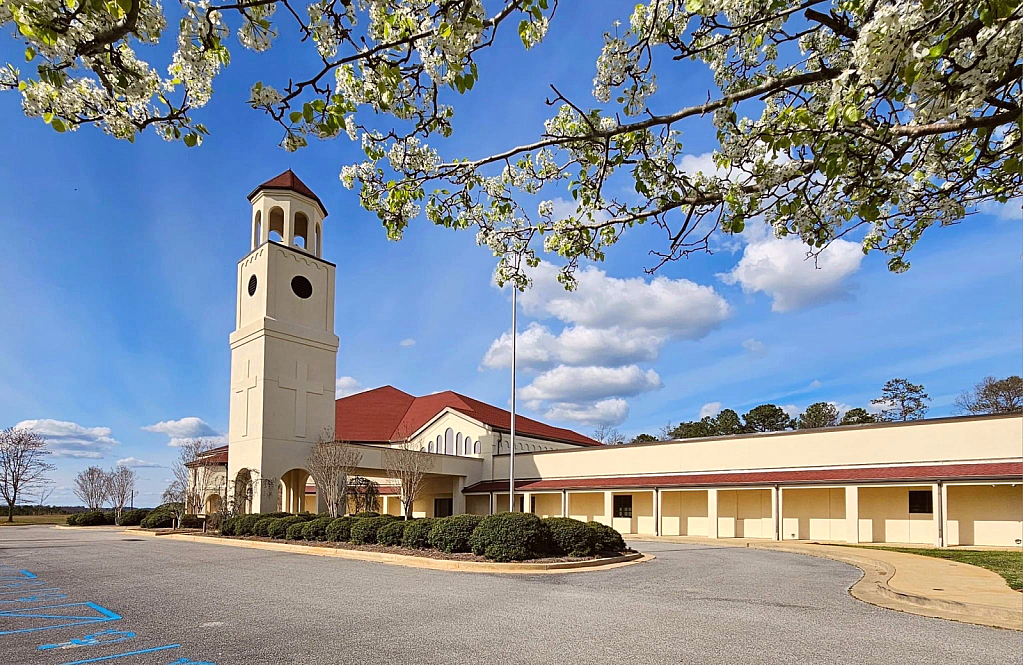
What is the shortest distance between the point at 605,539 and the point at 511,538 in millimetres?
3048

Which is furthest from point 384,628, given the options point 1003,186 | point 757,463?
point 757,463

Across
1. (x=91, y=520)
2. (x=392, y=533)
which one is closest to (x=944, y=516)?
(x=392, y=533)

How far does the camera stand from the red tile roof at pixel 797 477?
82.2 feet

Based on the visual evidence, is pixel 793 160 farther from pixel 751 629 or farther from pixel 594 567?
pixel 594 567

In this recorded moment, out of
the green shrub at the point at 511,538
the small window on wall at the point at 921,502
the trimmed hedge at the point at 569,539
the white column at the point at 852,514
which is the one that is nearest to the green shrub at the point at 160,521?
the green shrub at the point at 511,538

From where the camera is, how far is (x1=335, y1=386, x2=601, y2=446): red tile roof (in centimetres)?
4762

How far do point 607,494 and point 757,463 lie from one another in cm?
771

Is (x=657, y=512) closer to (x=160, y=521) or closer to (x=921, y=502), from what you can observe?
(x=921, y=502)

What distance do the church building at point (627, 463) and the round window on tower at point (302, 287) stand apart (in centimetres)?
7

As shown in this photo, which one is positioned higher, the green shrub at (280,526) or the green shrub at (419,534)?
the green shrub at (419,534)

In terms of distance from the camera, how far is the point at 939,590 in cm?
1131

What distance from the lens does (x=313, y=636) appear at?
815 centimetres

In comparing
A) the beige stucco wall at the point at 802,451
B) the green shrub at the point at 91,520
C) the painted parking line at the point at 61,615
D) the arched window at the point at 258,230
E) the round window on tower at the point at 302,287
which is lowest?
the green shrub at the point at 91,520

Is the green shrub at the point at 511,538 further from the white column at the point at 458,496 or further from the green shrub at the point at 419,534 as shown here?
the white column at the point at 458,496
